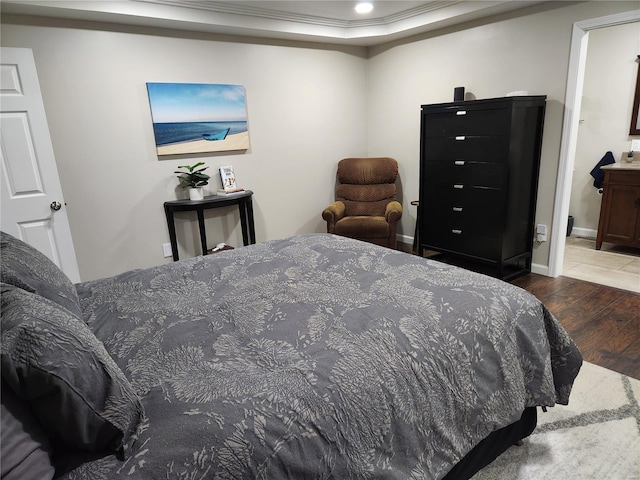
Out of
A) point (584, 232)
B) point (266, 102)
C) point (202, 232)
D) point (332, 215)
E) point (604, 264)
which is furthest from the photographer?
point (584, 232)

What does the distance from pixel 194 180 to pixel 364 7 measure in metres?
2.22

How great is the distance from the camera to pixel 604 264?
152 inches

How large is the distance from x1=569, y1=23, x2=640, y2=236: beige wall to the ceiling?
174 centimetres

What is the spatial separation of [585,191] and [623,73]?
132 centimetres

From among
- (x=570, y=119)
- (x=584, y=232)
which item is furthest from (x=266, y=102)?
(x=584, y=232)

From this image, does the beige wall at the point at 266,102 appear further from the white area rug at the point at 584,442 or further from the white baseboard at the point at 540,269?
the white area rug at the point at 584,442

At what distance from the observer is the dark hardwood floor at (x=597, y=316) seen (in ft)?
7.78

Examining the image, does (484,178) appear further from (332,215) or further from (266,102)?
(266,102)

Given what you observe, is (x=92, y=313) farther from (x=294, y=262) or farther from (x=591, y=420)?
(x=591, y=420)

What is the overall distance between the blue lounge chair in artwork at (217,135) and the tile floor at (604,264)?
11.3ft

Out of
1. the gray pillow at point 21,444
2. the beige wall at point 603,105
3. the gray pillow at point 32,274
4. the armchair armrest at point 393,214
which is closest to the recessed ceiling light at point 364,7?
the armchair armrest at point 393,214

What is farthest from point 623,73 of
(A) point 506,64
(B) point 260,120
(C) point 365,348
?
(C) point 365,348

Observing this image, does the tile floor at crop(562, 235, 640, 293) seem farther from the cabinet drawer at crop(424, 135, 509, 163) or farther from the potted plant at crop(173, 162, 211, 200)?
the potted plant at crop(173, 162, 211, 200)

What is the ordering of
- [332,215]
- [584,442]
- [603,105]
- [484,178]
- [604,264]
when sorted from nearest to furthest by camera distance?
1. [584,442]
2. [484,178]
3. [604,264]
4. [332,215]
5. [603,105]
